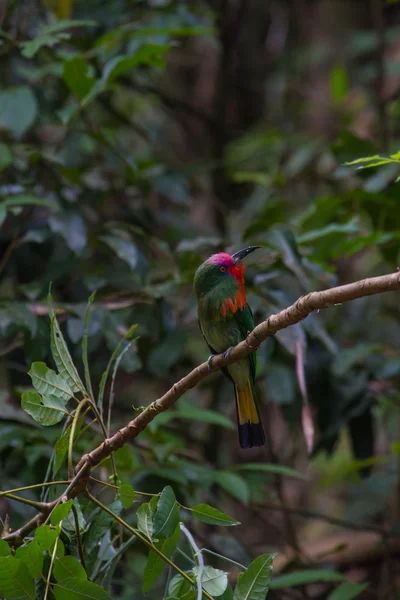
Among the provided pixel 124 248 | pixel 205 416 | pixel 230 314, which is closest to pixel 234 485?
pixel 205 416

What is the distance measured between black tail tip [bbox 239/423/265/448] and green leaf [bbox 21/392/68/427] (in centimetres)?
82

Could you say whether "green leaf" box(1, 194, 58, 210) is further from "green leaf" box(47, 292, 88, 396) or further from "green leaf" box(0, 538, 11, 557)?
"green leaf" box(0, 538, 11, 557)

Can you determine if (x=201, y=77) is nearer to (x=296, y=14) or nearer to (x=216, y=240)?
(x=296, y=14)

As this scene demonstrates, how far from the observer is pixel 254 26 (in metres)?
Result: 6.19

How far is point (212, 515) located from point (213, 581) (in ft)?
0.45

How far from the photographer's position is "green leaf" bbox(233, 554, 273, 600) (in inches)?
61.3

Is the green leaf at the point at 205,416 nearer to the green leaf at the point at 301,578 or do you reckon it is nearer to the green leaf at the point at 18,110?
the green leaf at the point at 301,578

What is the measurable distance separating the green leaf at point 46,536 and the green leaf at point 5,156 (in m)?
1.87

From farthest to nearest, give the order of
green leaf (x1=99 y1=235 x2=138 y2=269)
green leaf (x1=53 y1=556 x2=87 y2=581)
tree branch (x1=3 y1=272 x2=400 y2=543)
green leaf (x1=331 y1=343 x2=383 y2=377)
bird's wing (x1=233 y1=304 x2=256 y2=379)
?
green leaf (x1=331 y1=343 x2=383 y2=377) → green leaf (x1=99 y1=235 x2=138 y2=269) → bird's wing (x1=233 y1=304 x2=256 y2=379) → green leaf (x1=53 y1=556 x2=87 y2=581) → tree branch (x1=3 y1=272 x2=400 y2=543)

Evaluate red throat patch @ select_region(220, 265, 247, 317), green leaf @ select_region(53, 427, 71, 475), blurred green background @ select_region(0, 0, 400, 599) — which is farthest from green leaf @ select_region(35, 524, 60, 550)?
red throat patch @ select_region(220, 265, 247, 317)

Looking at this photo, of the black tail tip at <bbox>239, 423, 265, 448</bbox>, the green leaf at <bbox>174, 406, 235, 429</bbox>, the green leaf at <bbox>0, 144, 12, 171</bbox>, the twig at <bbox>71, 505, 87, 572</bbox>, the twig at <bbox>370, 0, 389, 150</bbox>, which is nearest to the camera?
the twig at <bbox>71, 505, 87, 572</bbox>

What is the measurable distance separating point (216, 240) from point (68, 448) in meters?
1.43

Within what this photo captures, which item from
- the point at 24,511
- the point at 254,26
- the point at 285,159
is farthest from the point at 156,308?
the point at 254,26

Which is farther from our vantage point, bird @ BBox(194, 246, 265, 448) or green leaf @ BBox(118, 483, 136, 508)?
bird @ BBox(194, 246, 265, 448)
